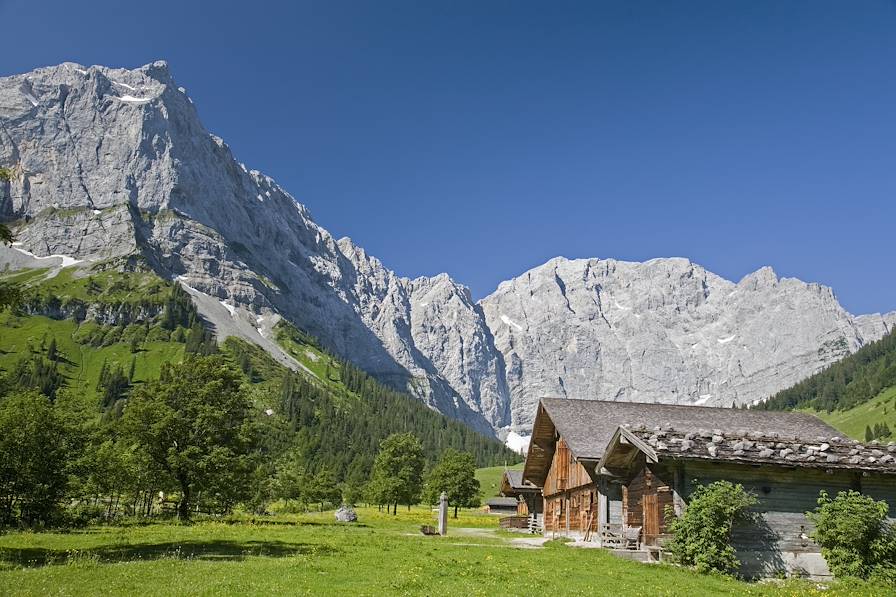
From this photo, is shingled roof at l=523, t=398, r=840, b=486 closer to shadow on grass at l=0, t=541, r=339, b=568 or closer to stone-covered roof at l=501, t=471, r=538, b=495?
stone-covered roof at l=501, t=471, r=538, b=495

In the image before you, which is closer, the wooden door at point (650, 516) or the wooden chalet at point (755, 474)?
the wooden chalet at point (755, 474)

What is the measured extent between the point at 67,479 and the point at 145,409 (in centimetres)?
1170

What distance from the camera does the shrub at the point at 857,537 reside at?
2520cm

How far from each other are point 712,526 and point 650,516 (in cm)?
450

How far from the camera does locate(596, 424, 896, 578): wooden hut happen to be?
2714cm

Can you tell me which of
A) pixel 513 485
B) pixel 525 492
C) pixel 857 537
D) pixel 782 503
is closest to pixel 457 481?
pixel 513 485

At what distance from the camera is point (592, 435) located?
44594mm

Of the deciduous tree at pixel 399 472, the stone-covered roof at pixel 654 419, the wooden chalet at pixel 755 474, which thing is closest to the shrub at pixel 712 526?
the wooden chalet at pixel 755 474

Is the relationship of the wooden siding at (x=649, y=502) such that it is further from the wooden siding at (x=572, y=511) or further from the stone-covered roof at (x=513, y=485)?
the stone-covered roof at (x=513, y=485)

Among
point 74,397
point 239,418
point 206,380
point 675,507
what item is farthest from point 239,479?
point 675,507

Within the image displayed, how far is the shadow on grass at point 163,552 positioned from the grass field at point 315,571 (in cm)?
4

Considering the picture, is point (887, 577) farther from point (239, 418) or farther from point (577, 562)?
point (239, 418)

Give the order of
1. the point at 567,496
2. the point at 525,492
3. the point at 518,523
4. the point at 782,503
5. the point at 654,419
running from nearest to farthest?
1. the point at 782,503
2. the point at 654,419
3. the point at 567,496
4. the point at 518,523
5. the point at 525,492

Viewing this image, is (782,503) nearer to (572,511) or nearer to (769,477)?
(769,477)
